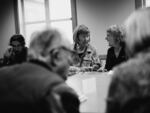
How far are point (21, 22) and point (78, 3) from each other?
1.94m

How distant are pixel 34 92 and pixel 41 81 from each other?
0.07 metres

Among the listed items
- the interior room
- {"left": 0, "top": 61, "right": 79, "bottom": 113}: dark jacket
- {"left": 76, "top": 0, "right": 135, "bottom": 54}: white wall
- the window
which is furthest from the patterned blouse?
{"left": 0, "top": 61, "right": 79, "bottom": 113}: dark jacket

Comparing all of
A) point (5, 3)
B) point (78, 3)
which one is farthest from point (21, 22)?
point (78, 3)

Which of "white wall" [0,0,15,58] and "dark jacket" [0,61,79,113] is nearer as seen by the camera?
"dark jacket" [0,61,79,113]

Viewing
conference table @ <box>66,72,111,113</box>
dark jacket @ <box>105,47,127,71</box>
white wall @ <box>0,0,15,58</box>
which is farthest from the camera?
white wall @ <box>0,0,15,58</box>

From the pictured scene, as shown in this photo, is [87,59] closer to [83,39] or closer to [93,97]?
[83,39]

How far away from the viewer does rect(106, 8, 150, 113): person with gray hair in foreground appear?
1277 millimetres

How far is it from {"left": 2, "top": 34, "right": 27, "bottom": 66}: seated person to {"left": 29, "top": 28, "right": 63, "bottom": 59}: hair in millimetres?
2458

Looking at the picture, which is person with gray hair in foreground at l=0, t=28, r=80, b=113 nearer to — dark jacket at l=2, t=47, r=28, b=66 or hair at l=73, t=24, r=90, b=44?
dark jacket at l=2, t=47, r=28, b=66

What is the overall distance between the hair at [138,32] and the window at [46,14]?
17.1 ft

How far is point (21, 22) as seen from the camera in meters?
7.51

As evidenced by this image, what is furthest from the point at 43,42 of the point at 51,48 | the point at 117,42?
the point at 117,42

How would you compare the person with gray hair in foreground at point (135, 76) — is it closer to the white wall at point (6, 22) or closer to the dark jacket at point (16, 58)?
the dark jacket at point (16, 58)

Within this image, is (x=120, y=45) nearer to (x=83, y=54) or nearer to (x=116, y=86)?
(x=83, y=54)
